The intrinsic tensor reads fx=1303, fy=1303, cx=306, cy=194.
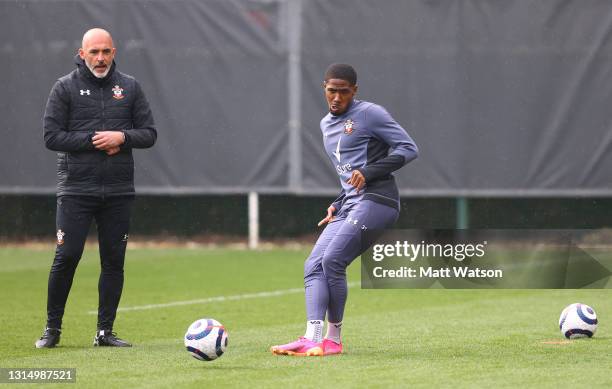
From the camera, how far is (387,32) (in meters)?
17.4

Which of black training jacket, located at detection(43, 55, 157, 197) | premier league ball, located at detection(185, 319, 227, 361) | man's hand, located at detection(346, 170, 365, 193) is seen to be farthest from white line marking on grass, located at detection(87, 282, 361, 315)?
man's hand, located at detection(346, 170, 365, 193)

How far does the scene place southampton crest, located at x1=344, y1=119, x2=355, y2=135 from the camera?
28.7ft

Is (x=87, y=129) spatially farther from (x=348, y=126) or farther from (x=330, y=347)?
(x=330, y=347)

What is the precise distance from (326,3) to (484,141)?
282cm

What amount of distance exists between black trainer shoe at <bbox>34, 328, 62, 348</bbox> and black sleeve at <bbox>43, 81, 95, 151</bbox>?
1.31 metres

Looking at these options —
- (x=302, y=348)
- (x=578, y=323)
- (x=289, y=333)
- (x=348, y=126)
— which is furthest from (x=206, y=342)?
(x=578, y=323)

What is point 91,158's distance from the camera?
937 cm

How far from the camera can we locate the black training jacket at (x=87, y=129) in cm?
931

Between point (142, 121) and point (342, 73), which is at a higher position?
point (342, 73)

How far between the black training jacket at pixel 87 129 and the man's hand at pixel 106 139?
41mm

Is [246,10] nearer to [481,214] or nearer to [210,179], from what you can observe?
[210,179]

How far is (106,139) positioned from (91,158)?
8.0 inches

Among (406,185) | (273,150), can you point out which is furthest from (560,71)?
(273,150)

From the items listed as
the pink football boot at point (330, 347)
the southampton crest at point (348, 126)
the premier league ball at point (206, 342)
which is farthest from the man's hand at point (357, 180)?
the premier league ball at point (206, 342)
